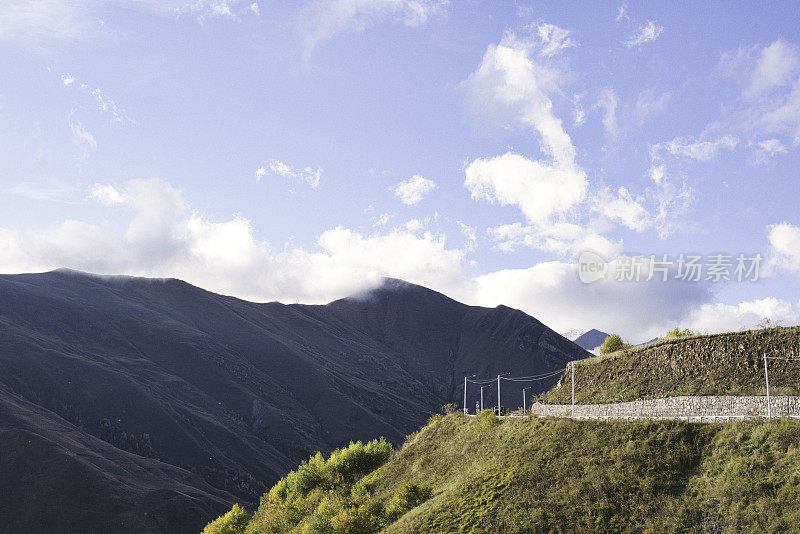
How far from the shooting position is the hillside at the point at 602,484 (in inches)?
819

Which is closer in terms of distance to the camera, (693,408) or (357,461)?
(693,408)

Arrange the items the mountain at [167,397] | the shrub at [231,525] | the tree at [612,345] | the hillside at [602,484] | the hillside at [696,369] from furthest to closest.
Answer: the mountain at [167,397] < the tree at [612,345] < the shrub at [231,525] < the hillside at [696,369] < the hillside at [602,484]

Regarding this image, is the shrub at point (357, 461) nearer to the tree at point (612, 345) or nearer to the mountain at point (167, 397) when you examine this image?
the tree at point (612, 345)

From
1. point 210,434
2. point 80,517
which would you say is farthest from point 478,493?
point 210,434

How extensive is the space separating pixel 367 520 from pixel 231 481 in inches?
4090

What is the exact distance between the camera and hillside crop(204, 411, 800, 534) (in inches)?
819

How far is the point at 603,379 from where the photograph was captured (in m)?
46.2

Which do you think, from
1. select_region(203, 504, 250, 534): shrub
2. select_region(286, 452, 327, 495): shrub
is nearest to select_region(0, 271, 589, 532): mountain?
select_region(203, 504, 250, 534): shrub

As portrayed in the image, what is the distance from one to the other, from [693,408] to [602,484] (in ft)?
48.0

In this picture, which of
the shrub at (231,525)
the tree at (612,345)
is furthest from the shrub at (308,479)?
the tree at (612,345)

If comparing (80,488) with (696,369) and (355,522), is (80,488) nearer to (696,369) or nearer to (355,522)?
(355,522)

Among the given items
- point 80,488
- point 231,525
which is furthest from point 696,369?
point 80,488

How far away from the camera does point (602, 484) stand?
23.4 meters

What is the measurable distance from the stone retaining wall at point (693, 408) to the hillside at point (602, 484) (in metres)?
2.57
